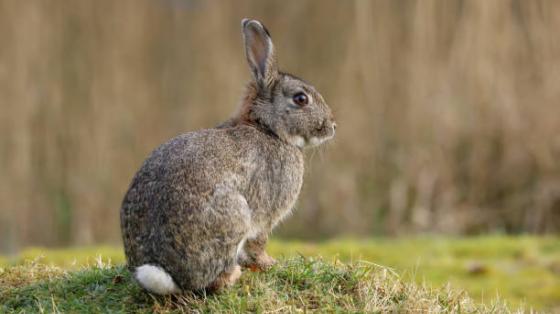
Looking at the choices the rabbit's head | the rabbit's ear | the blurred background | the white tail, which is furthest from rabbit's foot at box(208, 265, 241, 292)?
the blurred background

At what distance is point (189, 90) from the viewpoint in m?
16.7

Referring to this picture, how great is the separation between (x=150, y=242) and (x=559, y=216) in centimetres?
1078

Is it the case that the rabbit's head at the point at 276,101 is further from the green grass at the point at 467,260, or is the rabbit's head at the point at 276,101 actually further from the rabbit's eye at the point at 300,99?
the green grass at the point at 467,260

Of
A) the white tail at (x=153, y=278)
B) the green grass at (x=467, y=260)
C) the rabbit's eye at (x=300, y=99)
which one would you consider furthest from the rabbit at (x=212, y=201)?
the green grass at (x=467, y=260)

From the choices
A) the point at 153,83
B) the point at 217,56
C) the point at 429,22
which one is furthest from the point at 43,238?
the point at 429,22

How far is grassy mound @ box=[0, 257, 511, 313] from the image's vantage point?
253 inches

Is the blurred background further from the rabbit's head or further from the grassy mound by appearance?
the grassy mound

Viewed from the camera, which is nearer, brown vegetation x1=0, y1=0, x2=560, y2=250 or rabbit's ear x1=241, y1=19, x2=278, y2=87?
rabbit's ear x1=241, y1=19, x2=278, y2=87

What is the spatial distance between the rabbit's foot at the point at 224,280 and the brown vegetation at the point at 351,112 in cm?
937

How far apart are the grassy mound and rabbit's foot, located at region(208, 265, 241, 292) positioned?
0.16 ft

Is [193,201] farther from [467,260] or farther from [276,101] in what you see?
[467,260]

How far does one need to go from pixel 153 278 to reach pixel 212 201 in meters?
0.62

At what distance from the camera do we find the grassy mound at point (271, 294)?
6418mm

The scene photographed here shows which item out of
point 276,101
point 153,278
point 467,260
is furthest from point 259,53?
point 467,260
